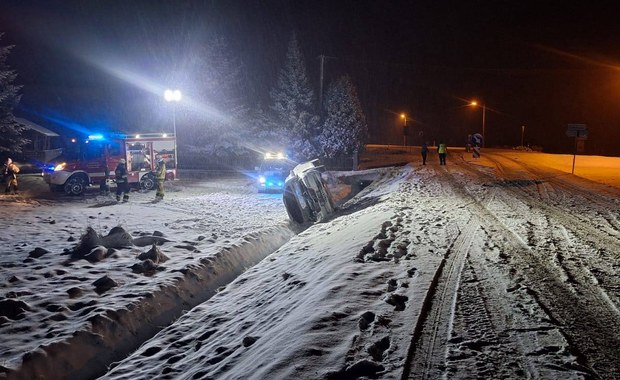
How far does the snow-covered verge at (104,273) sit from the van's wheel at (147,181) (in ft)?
19.5

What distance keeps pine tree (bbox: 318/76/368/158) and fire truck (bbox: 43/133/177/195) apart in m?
15.0

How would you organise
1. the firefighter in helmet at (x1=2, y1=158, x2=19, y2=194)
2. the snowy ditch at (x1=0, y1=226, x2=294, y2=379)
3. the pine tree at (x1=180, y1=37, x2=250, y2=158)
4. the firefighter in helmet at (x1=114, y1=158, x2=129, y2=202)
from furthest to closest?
the pine tree at (x1=180, y1=37, x2=250, y2=158)
the firefighter in helmet at (x1=2, y1=158, x2=19, y2=194)
the firefighter in helmet at (x1=114, y1=158, x2=129, y2=202)
the snowy ditch at (x1=0, y1=226, x2=294, y2=379)

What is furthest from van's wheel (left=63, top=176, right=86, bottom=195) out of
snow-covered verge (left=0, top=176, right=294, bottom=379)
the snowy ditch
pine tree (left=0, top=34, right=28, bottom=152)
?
the snowy ditch

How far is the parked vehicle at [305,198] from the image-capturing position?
15.0m

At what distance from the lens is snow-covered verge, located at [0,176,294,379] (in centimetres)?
665

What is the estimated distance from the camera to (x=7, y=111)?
29406mm

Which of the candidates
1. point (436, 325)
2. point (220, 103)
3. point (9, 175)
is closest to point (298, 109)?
point (220, 103)

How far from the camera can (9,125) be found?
29281 millimetres

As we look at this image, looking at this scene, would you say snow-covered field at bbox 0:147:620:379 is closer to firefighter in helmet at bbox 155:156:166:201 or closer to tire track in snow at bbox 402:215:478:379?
tire track in snow at bbox 402:215:478:379

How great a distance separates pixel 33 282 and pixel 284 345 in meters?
6.14

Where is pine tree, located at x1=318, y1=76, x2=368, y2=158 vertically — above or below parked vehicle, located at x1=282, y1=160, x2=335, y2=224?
above

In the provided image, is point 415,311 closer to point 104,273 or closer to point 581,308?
point 581,308

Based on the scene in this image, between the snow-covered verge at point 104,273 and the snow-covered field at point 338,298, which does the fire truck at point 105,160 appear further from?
the snow-covered field at point 338,298

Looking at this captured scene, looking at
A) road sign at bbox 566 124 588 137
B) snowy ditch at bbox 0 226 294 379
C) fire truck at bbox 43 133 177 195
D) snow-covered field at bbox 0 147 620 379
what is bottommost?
snowy ditch at bbox 0 226 294 379
